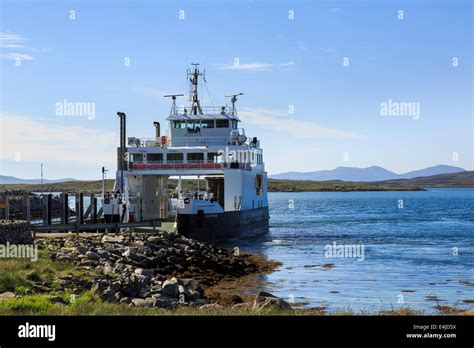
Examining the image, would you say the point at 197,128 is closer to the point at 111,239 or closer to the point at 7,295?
the point at 111,239

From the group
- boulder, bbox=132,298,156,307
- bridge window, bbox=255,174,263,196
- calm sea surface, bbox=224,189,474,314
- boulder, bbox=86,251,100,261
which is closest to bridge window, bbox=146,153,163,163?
calm sea surface, bbox=224,189,474,314

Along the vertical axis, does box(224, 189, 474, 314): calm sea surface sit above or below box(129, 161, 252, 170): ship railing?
below

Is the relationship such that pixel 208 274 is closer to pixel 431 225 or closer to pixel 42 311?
pixel 42 311

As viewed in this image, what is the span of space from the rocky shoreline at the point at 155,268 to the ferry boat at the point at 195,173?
3895mm

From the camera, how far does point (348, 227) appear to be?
64.2 meters

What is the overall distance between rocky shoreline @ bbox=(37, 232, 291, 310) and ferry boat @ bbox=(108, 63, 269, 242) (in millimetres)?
3895

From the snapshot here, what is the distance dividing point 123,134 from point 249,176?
30.3 ft

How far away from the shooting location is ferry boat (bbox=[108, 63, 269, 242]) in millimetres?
40250

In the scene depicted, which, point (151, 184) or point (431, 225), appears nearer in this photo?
point (151, 184)

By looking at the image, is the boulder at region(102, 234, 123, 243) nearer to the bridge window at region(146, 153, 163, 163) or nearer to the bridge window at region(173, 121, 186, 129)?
the bridge window at region(146, 153, 163, 163)

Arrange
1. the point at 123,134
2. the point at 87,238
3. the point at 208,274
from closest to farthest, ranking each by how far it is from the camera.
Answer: the point at 208,274 < the point at 87,238 < the point at 123,134

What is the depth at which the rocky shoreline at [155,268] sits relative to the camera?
17.2m

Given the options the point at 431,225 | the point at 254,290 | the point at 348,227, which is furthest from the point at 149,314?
the point at 431,225

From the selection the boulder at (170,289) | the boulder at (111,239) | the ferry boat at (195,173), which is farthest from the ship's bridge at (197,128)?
the boulder at (170,289)
